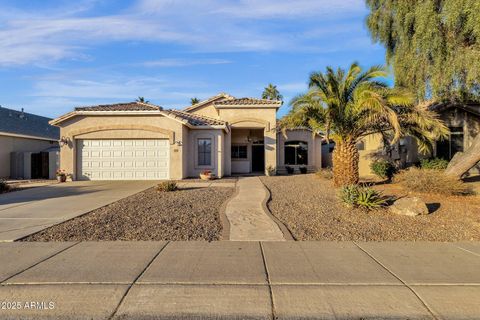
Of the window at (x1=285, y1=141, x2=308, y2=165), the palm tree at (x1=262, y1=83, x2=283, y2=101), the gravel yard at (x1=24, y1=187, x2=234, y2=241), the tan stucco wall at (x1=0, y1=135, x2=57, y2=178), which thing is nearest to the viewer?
the gravel yard at (x1=24, y1=187, x2=234, y2=241)

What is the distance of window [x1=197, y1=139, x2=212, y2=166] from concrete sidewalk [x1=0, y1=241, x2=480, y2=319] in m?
13.5

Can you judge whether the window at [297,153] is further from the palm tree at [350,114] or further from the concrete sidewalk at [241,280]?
the concrete sidewalk at [241,280]

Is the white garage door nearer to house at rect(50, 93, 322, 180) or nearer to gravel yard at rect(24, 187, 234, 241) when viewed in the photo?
house at rect(50, 93, 322, 180)

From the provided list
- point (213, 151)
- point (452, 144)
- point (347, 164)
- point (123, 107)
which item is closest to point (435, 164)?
point (452, 144)

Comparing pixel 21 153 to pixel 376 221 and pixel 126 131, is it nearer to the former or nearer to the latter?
pixel 126 131

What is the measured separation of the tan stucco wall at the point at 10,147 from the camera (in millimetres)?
21094

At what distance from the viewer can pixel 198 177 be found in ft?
64.2

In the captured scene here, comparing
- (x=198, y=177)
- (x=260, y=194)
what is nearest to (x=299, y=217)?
(x=260, y=194)

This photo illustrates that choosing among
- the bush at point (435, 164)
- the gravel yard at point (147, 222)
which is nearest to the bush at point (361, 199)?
the gravel yard at point (147, 222)

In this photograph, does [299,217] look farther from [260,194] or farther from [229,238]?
[260,194]

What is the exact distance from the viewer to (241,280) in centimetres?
452

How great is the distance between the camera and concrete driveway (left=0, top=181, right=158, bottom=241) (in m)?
7.45

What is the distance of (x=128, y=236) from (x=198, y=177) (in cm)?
1282

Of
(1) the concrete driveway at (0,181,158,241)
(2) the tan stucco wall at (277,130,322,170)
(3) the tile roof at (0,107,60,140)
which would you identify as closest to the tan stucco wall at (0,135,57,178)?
(3) the tile roof at (0,107,60,140)
